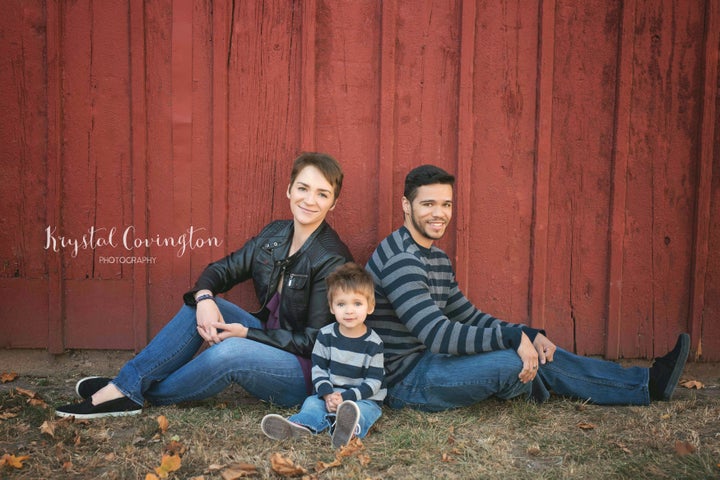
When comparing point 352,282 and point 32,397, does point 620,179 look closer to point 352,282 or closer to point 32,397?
point 352,282

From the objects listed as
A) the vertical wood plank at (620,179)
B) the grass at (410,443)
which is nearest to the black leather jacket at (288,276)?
the grass at (410,443)

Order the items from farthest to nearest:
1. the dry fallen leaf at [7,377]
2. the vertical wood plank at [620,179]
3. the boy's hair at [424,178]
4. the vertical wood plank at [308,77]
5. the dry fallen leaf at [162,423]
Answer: the vertical wood plank at [620,179], the vertical wood plank at [308,77], the dry fallen leaf at [7,377], the boy's hair at [424,178], the dry fallen leaf at [162,423]

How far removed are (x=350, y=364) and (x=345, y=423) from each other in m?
0.36

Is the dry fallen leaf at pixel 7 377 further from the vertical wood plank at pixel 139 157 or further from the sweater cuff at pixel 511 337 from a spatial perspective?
the sweater cuff at pixel 511 337

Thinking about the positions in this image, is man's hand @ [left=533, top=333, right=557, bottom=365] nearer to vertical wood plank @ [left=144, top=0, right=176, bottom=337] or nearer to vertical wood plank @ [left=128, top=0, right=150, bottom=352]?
vertical wood plank @ [left=144, top=0, right=176, bottom=337]

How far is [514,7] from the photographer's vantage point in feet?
12.6

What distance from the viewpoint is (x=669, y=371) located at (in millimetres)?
3281

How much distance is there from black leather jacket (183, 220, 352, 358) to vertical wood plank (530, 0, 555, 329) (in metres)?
1.40

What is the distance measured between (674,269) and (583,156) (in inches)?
39.9

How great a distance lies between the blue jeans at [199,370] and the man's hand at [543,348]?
128 cm

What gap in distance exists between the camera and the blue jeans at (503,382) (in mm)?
3033

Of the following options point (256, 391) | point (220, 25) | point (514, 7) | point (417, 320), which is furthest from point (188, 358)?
point (514, 7)

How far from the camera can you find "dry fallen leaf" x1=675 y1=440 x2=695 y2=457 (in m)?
2.61

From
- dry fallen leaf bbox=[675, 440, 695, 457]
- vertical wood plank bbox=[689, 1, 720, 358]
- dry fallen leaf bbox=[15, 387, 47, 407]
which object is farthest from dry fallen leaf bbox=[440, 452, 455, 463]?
vertical wood plank bbox=[689, 1, 720, 358]
